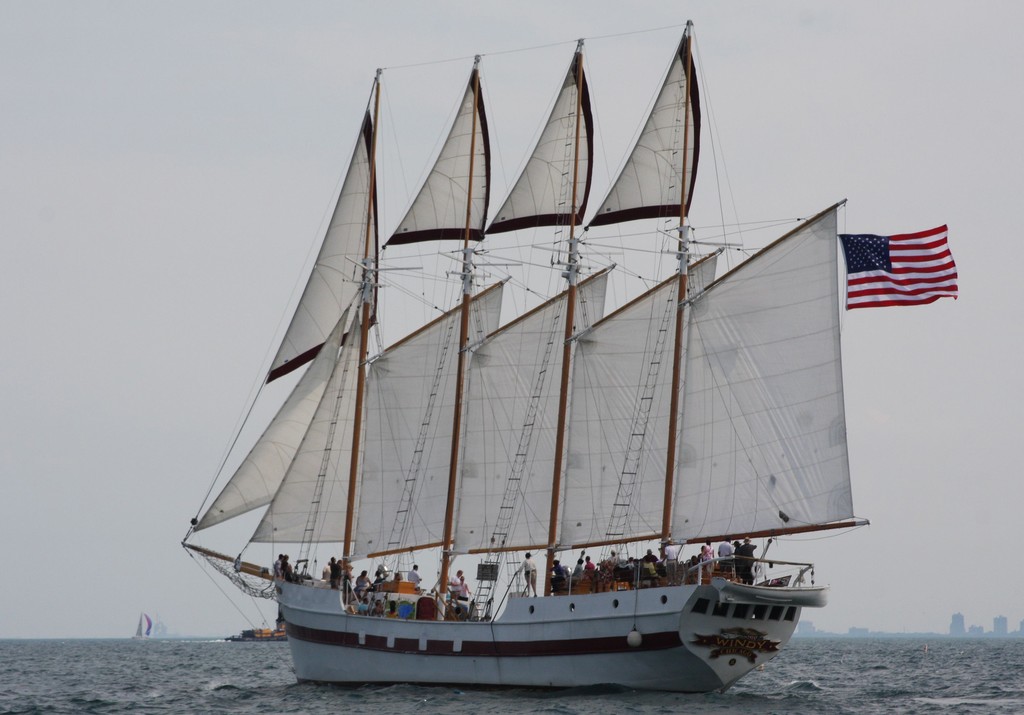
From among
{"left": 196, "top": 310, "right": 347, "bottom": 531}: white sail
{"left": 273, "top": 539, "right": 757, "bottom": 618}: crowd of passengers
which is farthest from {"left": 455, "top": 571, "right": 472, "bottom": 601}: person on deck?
{"left": 196, "top": 310, "right": 347, "bottom": 531}: white sail

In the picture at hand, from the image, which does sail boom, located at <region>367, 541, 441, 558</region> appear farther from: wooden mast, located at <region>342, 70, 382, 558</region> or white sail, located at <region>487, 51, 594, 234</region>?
white sail, located at <region>487, 51, 594, 234</region>

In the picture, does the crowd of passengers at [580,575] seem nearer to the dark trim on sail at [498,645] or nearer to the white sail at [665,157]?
the dark trim on sail at [498,645]

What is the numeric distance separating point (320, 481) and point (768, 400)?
18160 millimetres

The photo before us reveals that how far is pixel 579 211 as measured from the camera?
4922 cm

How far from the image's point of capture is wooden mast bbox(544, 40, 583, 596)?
152ft

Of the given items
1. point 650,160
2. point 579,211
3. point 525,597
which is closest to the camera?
point 525,597

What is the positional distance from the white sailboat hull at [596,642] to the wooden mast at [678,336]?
13.4 ft

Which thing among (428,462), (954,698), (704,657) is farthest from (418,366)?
(954,698)

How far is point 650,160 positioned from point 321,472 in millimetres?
17122

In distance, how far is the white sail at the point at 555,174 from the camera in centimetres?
4866

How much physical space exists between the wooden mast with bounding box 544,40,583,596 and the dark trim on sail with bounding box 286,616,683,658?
3.42 metres

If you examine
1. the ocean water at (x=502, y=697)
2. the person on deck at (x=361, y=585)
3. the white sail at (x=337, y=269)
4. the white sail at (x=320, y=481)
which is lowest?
the ocean water at (x=502, y=697)

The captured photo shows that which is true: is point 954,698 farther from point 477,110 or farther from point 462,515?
point 477,110

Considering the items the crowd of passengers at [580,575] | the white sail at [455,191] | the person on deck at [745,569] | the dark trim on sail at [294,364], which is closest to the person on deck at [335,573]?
the crowd of passengers at [580,575]
